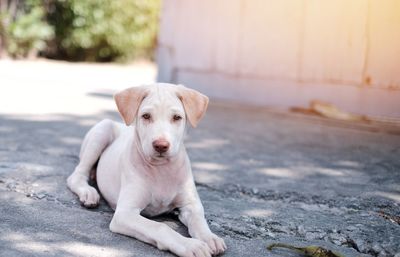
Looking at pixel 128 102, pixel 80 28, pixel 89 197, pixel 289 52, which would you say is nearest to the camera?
pixel 128 102

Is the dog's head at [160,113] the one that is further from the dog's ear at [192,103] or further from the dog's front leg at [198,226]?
the dog's front leg at [198,226]

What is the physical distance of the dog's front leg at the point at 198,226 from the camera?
2.92m

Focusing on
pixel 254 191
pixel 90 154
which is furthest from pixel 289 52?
pixel 90 154

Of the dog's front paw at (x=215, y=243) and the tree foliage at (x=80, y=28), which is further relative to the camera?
the tree foliage at (x=80, y=28)

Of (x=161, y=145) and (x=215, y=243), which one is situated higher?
(x=161, y=145)

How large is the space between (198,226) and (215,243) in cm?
22

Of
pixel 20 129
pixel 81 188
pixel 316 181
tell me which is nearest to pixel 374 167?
pixel 316 181

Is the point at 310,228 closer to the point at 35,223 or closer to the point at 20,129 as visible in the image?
the point at 35,223

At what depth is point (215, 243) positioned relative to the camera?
2932mm

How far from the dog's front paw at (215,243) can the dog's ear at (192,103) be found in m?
0.76

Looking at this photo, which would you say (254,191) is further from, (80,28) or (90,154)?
(80,28)

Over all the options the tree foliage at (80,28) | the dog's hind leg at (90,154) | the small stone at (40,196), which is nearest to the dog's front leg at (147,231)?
the dog's hind leg at (90,154)

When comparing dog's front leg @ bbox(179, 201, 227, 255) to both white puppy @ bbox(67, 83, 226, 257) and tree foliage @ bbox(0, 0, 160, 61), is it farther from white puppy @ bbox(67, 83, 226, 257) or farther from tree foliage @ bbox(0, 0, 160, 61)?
tree foliage @ bbox(0, 0, 160, 61)

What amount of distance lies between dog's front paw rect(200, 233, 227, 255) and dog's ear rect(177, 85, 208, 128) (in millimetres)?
760
